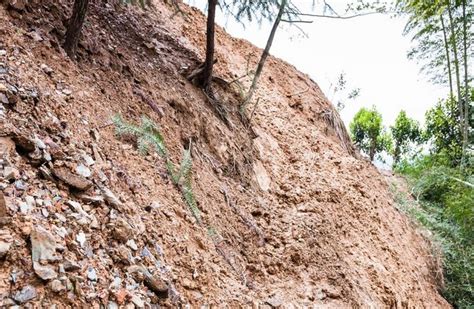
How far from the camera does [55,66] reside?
8.61ft

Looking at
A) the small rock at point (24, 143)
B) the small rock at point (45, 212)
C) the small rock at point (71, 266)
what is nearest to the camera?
the small rock at point (71, 266)

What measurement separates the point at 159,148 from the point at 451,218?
7.12 metres

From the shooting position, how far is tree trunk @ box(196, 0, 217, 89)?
160 inches

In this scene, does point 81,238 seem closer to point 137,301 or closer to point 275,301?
point 137,301

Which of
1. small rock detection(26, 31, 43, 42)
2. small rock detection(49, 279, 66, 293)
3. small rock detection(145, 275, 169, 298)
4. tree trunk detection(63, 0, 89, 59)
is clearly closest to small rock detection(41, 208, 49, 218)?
small rock detection(49, 279, 66, 293)

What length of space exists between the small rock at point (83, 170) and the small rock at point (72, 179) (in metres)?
0.04

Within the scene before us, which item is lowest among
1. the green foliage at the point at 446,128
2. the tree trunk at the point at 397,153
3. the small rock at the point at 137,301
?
the small rock at the point at 137,301

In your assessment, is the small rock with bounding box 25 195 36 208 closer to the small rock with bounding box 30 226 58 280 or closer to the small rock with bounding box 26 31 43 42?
the small rock with bounding box 30 226 58 280

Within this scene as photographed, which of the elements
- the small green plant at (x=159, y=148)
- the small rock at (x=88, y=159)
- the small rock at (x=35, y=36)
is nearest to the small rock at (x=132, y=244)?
the small rock at (x=88, y=159)

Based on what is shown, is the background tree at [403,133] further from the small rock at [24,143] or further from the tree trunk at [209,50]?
the small rock at [24,143]

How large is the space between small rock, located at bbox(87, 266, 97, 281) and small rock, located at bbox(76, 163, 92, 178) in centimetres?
59

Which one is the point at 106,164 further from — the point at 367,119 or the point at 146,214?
the point at 367,119

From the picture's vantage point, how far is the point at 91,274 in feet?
5.25

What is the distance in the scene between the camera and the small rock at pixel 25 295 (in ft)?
4.14
